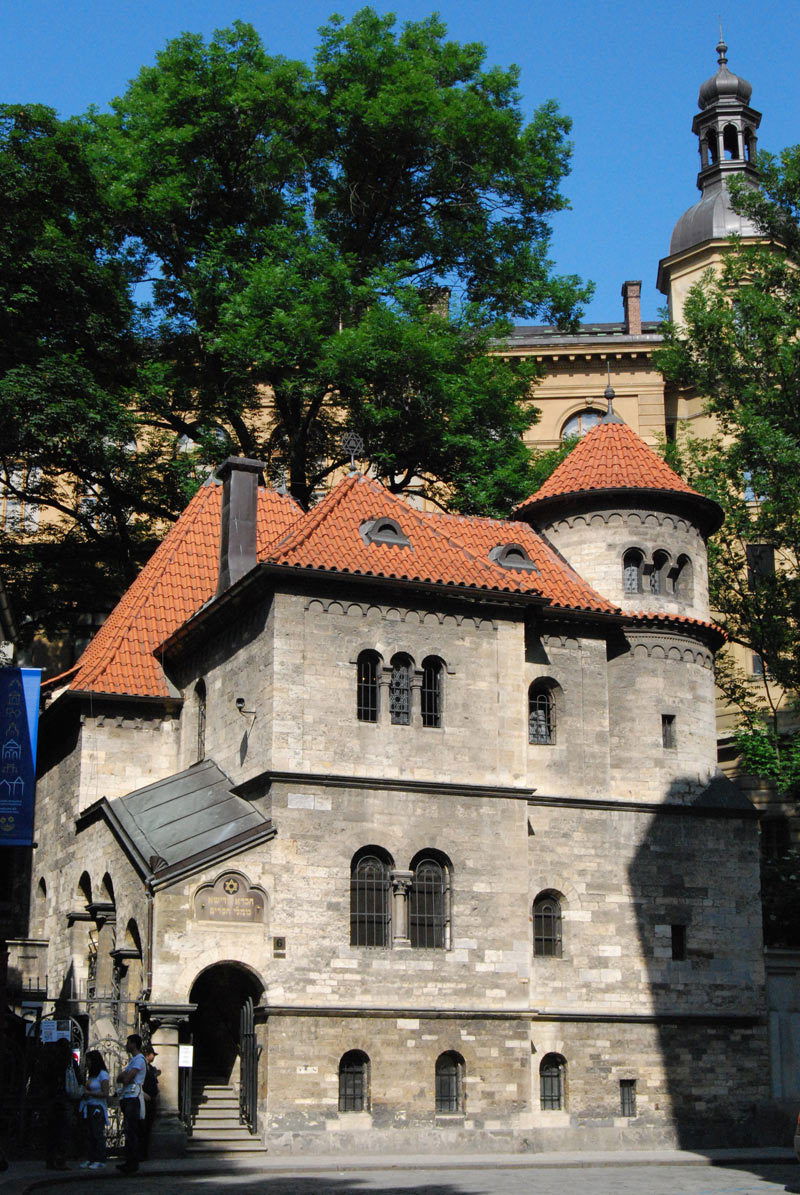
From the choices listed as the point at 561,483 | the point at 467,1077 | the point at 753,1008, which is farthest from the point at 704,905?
the point at 561,483

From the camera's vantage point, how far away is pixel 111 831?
2659 centimetres

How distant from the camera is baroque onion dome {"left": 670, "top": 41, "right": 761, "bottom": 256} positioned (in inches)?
1997

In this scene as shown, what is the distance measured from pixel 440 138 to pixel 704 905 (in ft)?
67.9

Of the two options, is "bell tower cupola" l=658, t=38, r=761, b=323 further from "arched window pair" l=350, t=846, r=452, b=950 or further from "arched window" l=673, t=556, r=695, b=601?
"arched window pair" l=350, t=846, r=452, b=950

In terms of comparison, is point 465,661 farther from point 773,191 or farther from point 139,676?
point 773,191

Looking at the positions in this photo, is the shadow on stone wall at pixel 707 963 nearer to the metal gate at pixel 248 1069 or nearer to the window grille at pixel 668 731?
the window grille at pixel 668 731

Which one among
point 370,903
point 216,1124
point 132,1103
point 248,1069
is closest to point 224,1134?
point 216,1124

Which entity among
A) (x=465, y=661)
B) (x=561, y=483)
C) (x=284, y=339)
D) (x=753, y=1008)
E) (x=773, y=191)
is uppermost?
(x=773, y=191)

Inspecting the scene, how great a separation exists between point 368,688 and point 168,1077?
7.13 m

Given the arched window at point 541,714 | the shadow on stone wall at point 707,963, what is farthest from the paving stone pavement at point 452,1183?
the arched window at point 541,714

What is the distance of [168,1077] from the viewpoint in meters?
23.0

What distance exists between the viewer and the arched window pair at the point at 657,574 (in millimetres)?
30484

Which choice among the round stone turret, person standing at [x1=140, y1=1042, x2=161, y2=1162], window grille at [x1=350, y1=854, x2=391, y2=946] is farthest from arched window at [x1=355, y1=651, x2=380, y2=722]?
person standing at [x1=140, y1=1042, x2=161, y2=1162]

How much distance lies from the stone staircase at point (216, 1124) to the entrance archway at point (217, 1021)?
16.4 inches
